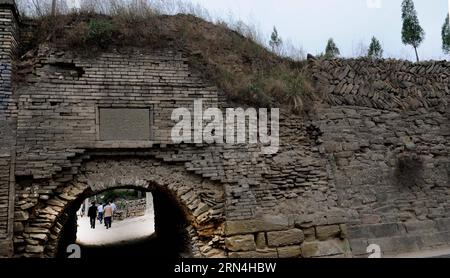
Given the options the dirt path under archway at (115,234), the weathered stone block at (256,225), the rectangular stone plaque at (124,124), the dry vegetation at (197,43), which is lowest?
the dirt path under archway at (115,234)

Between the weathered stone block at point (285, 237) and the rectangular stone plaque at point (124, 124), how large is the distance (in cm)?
273

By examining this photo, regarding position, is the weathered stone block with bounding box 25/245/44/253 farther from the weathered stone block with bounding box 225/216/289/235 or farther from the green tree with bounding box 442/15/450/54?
the green tree with bounding box 442/15/450/54

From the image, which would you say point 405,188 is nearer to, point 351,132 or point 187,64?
point 351,132

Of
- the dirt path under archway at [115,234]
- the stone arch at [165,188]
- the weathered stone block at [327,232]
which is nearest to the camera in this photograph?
the stone arch at [165,188]

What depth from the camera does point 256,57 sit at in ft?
28.6

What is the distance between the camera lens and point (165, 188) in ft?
23.3

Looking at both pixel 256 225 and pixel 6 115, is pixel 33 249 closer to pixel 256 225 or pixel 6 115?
pixel 6 115

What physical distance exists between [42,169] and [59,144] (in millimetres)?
473

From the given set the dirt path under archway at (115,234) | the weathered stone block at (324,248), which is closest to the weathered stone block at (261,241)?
the weathered stone block at (324,248)

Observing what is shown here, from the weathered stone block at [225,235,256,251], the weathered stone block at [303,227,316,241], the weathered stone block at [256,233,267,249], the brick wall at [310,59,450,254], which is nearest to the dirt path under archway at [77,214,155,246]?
the weathered stone block at [225,235,256,251]

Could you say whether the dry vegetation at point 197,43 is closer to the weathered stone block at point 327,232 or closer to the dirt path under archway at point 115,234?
the weathered stone block at point 327,232

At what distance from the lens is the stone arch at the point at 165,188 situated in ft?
22.1

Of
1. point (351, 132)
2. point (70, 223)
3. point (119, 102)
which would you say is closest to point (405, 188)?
point (351, 132)

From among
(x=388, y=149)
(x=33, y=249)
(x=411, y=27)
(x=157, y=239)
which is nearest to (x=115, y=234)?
(x=157, y=239)
